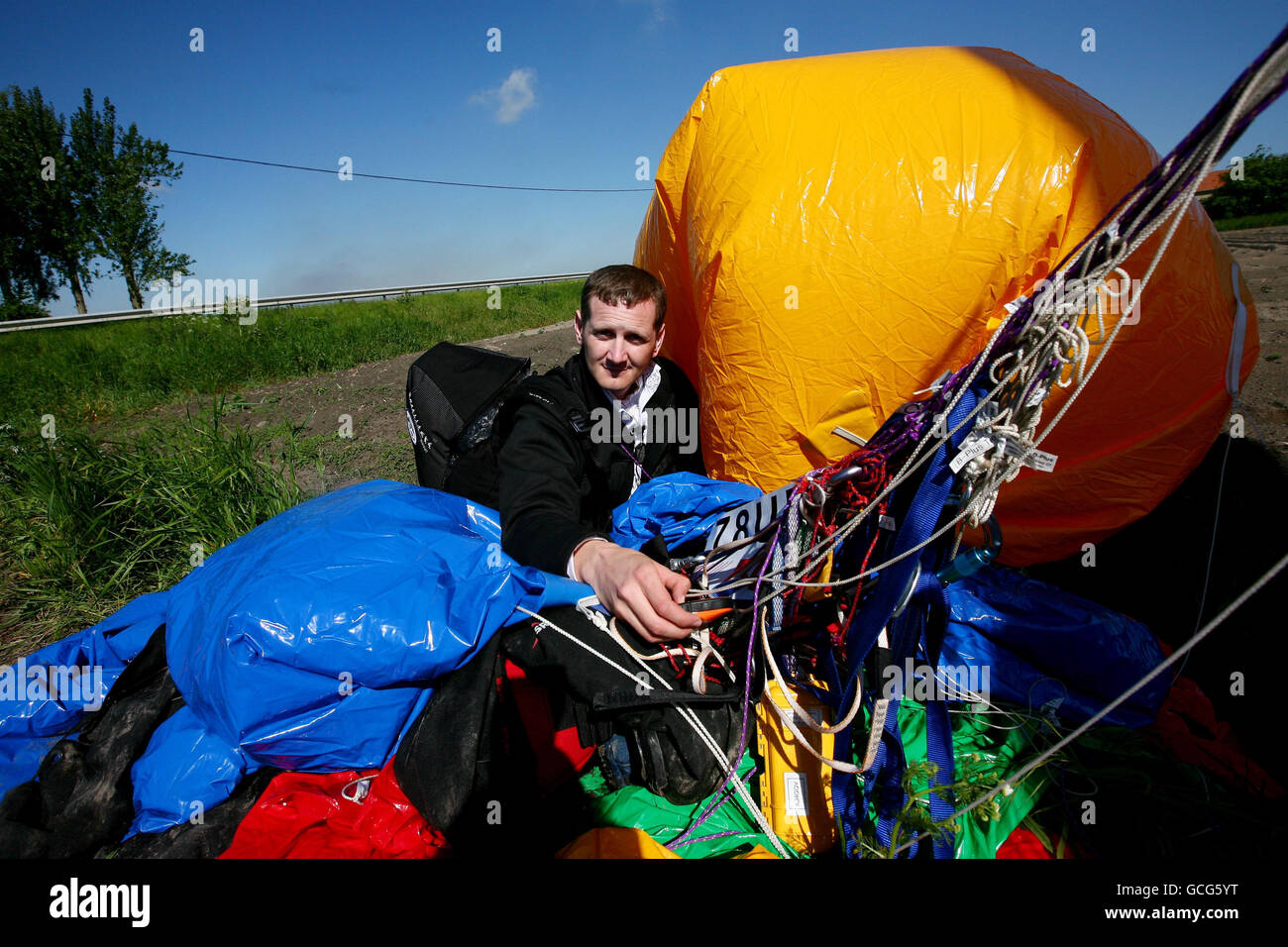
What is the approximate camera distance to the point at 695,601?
162cm

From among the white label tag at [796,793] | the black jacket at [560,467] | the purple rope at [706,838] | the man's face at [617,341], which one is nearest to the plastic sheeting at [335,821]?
the purple rope at [706,838]

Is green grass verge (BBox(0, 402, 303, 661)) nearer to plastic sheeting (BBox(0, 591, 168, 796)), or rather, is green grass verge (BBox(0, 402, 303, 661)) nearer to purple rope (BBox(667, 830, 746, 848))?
plastic sheeting (BBox(0, 591, 168, 796))

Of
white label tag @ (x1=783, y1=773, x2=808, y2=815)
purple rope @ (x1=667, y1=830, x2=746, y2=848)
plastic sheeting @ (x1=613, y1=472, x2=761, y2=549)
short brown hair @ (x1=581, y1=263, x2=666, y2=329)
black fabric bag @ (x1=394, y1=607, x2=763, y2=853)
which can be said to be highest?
short brown hair @ (x1=581, y1=263, x2=666, y2=329)

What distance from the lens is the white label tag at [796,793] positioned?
62.0 inches

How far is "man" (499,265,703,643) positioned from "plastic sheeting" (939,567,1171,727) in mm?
916

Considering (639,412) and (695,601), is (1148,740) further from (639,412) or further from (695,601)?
(639,412)

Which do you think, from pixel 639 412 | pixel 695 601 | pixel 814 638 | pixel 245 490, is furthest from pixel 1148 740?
pixel 245 490

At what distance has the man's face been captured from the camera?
2189 mm

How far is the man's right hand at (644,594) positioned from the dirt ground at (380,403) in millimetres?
2548

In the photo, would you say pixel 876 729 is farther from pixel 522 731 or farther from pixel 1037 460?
pixel 522 731

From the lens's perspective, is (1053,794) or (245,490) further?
(245,490)

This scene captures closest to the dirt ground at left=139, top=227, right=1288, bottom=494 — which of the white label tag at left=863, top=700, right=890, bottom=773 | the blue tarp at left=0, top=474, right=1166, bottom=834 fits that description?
the blue tarp at left=0, top=474, right=1166, bottom=834

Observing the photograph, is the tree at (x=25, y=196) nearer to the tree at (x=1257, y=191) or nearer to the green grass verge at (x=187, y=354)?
the green grass verge at (x=187, y=354)

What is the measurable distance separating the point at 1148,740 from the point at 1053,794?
1.18 ft
